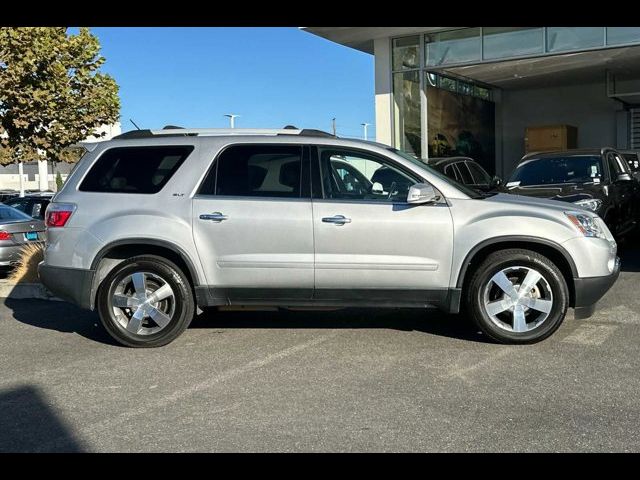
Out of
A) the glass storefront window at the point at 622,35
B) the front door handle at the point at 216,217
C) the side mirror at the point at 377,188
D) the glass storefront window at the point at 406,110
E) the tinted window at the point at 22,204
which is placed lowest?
the front door handle at the point at 216,217

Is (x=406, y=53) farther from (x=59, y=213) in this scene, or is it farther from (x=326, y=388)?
(x=326, y=388)

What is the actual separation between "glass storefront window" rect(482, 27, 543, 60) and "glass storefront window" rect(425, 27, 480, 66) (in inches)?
10.8

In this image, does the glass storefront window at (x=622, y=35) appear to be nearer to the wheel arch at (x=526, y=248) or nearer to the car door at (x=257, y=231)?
the wheel arch at (x=526, y=248)

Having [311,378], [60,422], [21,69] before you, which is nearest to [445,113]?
[21,69]

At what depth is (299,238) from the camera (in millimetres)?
5945

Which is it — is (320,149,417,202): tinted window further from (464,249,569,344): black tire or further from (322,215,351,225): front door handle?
(464,249,569,344): black tire

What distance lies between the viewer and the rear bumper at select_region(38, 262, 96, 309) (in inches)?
241

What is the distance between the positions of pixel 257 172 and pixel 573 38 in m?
12.0

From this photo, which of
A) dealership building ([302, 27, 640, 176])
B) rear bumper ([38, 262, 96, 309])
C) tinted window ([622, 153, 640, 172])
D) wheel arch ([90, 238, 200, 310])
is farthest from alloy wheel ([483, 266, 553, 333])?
dealership building ([302, 27, 640, 176])

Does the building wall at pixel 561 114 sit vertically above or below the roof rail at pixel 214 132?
above

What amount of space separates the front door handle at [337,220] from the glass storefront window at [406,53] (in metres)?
12.7

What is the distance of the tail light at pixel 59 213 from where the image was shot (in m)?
6.19

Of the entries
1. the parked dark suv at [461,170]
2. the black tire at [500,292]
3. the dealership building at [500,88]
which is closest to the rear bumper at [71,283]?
the black tire at [500,292]

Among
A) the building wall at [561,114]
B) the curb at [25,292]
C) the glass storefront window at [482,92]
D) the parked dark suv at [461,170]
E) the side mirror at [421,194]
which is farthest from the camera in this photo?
the building wall at [561,114]
